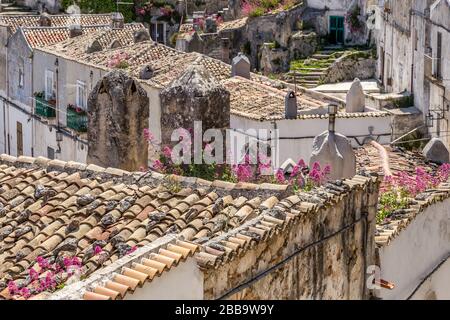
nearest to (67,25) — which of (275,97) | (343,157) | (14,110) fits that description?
(14,110)

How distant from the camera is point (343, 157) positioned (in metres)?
17.6

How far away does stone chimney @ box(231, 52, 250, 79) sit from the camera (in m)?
39.5

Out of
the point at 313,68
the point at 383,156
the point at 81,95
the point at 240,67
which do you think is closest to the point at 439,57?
the point at 240,67

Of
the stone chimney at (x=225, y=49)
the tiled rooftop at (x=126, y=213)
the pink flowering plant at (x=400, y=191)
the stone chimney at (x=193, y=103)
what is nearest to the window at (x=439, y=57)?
the stone chimney at (x=225, y=49)

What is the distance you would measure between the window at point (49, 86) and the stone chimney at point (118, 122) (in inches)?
1007

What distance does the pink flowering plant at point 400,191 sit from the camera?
18.1m

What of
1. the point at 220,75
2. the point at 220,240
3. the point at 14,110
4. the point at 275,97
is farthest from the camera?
the point at 14,110

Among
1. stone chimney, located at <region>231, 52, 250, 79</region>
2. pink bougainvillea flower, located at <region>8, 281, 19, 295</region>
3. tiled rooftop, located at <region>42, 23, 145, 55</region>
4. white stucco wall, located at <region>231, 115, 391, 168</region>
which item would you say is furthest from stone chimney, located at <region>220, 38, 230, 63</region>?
pink bougainvillea flower, located at <region>8, 281, 19, 295</region>

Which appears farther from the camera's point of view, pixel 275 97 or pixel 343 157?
pixel 275 97

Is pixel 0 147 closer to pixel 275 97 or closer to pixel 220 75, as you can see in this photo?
pixel 220 75

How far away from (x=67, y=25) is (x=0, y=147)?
5059 millimetres

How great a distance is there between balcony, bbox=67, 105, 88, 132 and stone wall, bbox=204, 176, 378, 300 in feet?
83.1

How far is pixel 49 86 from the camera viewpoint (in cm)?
4431

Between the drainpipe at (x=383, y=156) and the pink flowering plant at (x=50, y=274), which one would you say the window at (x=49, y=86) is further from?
the pink flowering plant at (x=50, y=274)
